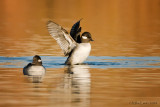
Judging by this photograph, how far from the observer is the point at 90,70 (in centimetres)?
2008

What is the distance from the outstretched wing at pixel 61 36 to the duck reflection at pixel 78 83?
1.11m

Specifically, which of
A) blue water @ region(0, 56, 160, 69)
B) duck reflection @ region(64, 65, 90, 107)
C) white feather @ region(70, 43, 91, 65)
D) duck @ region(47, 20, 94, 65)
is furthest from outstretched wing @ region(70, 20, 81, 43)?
duck reflection @ region(64, 65, 90, 107)

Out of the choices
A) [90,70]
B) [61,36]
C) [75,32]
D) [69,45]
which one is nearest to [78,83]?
[90,70]

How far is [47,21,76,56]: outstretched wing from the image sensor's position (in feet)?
71.5

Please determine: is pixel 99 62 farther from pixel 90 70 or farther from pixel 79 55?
pixel 90 70

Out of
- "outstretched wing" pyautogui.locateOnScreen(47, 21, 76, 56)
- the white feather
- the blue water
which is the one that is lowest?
the blue water

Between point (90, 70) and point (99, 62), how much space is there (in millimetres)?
1995

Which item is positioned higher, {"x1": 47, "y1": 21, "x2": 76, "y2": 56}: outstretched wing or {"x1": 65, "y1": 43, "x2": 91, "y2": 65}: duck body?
{"x1": 47, "y1": 21, "x2": 76, "y2": 56}: outstretched wing

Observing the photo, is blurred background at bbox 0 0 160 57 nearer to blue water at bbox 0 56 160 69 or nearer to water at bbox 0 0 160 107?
water at bbox 0 0 160 107

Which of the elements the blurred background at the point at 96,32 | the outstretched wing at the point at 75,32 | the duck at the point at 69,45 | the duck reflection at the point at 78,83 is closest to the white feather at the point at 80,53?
the duck at the point at 69,45

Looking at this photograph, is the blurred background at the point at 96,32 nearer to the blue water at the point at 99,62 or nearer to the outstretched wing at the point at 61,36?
the blue water at the point at 99,62

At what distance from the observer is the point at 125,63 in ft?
71.2

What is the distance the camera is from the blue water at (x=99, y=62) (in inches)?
831

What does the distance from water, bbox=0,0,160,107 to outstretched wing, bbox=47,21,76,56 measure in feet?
2.15
